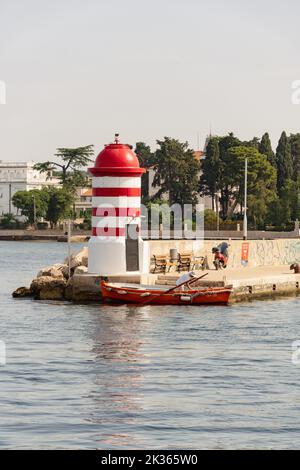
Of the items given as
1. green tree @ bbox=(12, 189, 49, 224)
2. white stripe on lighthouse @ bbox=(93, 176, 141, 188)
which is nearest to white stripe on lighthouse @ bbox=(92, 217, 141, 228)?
white stripe on lighthouse @ bbox=(93, 176, 141, 188)

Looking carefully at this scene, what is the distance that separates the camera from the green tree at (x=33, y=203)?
17888 cm

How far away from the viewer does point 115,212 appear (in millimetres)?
41969

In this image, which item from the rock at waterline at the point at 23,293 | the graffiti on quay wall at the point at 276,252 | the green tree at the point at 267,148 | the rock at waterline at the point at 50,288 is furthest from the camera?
the green tree at the point at 267,148

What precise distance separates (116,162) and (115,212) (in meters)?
1.68

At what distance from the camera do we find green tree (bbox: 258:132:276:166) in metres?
144

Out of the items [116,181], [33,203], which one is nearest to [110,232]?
[116,181]

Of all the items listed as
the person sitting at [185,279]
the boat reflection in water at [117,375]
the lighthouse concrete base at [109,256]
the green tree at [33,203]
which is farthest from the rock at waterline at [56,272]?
Answer: the green tree at [33,203]

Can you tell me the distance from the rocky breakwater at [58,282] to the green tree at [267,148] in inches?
3865

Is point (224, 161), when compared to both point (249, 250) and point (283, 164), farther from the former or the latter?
point (249, 250)

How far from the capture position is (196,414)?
22.1m

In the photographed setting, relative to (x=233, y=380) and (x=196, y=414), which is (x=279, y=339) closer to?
(x=233, y=380)

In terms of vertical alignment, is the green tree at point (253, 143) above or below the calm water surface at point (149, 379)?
above

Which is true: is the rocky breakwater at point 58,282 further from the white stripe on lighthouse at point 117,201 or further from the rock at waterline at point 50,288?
the white stripe on lighthouse at point 117,201

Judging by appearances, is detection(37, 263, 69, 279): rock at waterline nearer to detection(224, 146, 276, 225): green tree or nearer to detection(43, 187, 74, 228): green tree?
detection(224, 146, 276, 225): green tree
